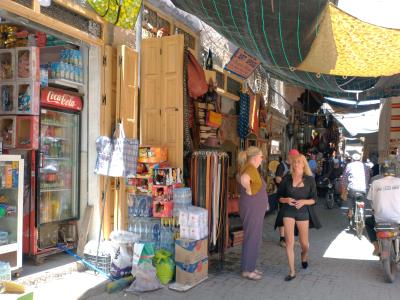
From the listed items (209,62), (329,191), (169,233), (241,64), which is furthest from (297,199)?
(329,191)

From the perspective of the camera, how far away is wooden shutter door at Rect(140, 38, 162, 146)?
663 cm

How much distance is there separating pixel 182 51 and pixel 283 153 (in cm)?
921

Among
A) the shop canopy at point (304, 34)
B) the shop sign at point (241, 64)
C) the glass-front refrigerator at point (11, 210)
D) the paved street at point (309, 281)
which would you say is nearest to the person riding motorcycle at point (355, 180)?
the paved street at point (309, 281)

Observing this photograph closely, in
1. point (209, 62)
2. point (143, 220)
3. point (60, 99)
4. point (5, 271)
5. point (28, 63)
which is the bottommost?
point (5, 271)

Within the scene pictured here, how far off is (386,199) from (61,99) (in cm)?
458

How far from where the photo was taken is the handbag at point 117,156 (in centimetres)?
590

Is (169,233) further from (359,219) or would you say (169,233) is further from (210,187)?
(359,219)

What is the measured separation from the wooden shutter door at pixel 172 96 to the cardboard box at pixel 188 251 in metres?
1.26

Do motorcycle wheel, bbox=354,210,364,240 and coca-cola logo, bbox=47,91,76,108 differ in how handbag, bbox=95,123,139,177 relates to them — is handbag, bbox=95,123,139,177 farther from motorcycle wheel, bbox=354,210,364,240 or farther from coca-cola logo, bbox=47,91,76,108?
motorcycle wheel, bbox=354,210,364,240

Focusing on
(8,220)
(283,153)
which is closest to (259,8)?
(8,220)

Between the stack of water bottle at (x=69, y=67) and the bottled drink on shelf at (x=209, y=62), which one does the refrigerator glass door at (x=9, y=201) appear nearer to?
the stack of water bottle at (x=69, y=67)

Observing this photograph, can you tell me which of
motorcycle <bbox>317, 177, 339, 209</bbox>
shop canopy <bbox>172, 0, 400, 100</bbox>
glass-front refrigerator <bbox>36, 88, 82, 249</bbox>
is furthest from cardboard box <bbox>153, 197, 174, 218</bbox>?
motorcycle <bbox>317, 177, 339, 209</bbox>

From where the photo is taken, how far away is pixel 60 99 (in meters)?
5.99

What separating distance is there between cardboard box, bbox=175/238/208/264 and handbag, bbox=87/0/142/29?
2.99 metres
